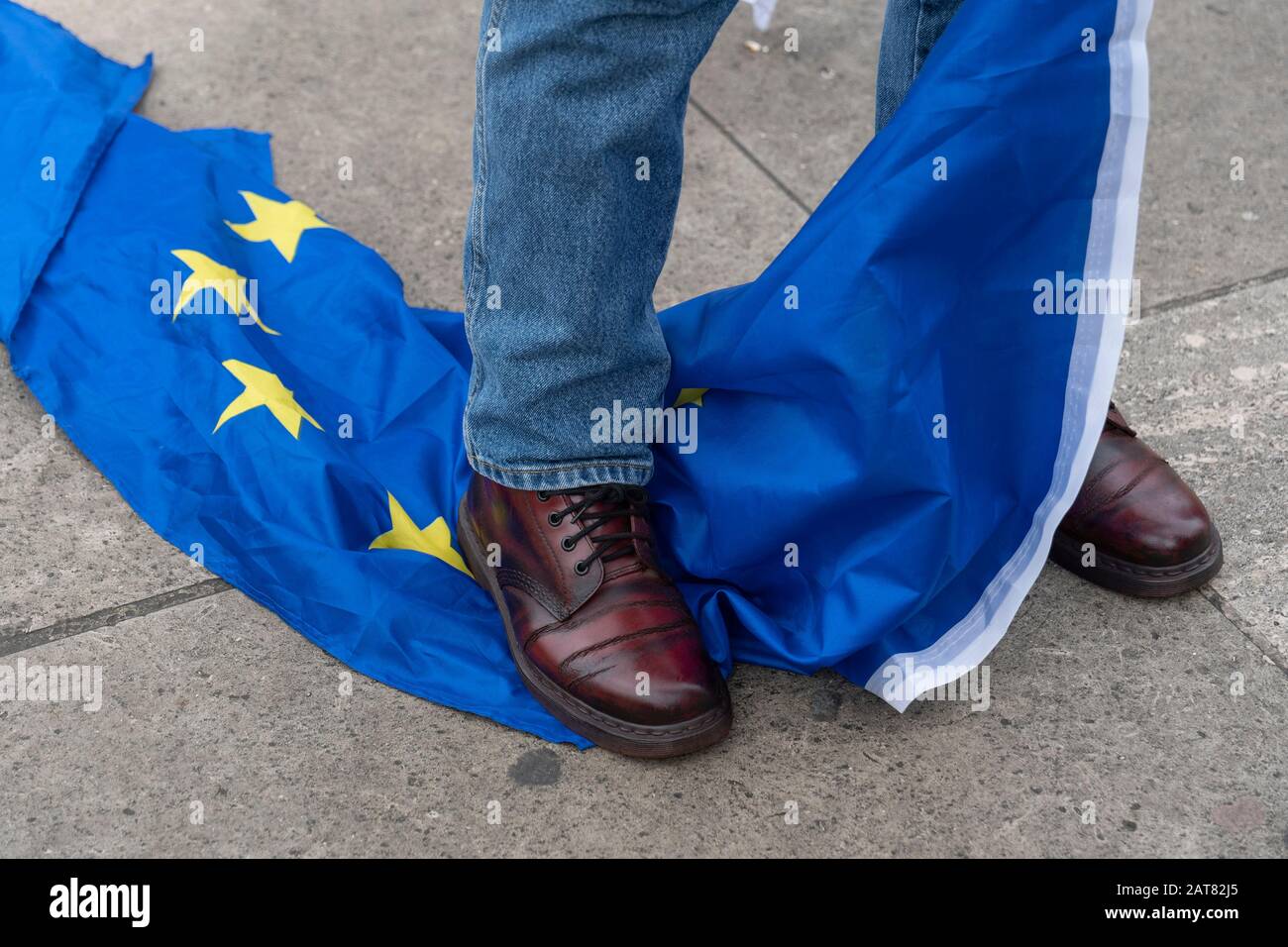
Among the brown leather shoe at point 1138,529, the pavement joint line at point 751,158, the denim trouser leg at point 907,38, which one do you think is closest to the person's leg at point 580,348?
the denim trouser leg at point 907,38

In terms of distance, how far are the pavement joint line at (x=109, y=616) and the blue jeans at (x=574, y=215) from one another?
457 mm

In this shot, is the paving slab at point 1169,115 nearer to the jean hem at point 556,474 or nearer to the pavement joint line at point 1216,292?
the pavement joint line at point 1216,292

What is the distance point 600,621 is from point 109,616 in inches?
27.7

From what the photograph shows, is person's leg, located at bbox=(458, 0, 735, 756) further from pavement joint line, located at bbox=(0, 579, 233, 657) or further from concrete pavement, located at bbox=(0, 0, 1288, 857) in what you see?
pavement joint line, located at bbox=(0, 579, 233, 657)

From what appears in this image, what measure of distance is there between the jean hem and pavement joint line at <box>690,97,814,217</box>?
117 centimetres

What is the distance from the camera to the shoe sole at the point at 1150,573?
1.78 m

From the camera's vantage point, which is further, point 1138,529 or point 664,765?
point 1138,529

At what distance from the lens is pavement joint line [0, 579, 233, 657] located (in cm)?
170

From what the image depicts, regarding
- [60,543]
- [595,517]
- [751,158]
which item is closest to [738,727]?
[595,517]

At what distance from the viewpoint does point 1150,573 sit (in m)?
1.78

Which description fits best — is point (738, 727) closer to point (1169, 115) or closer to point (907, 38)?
point (907, 38)

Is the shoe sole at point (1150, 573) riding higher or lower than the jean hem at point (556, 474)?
lower

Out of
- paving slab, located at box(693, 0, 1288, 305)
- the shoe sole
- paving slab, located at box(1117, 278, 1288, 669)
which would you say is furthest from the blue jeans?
paving slab, located at box(693, 0, 1288, 305)

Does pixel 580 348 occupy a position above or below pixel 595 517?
above
